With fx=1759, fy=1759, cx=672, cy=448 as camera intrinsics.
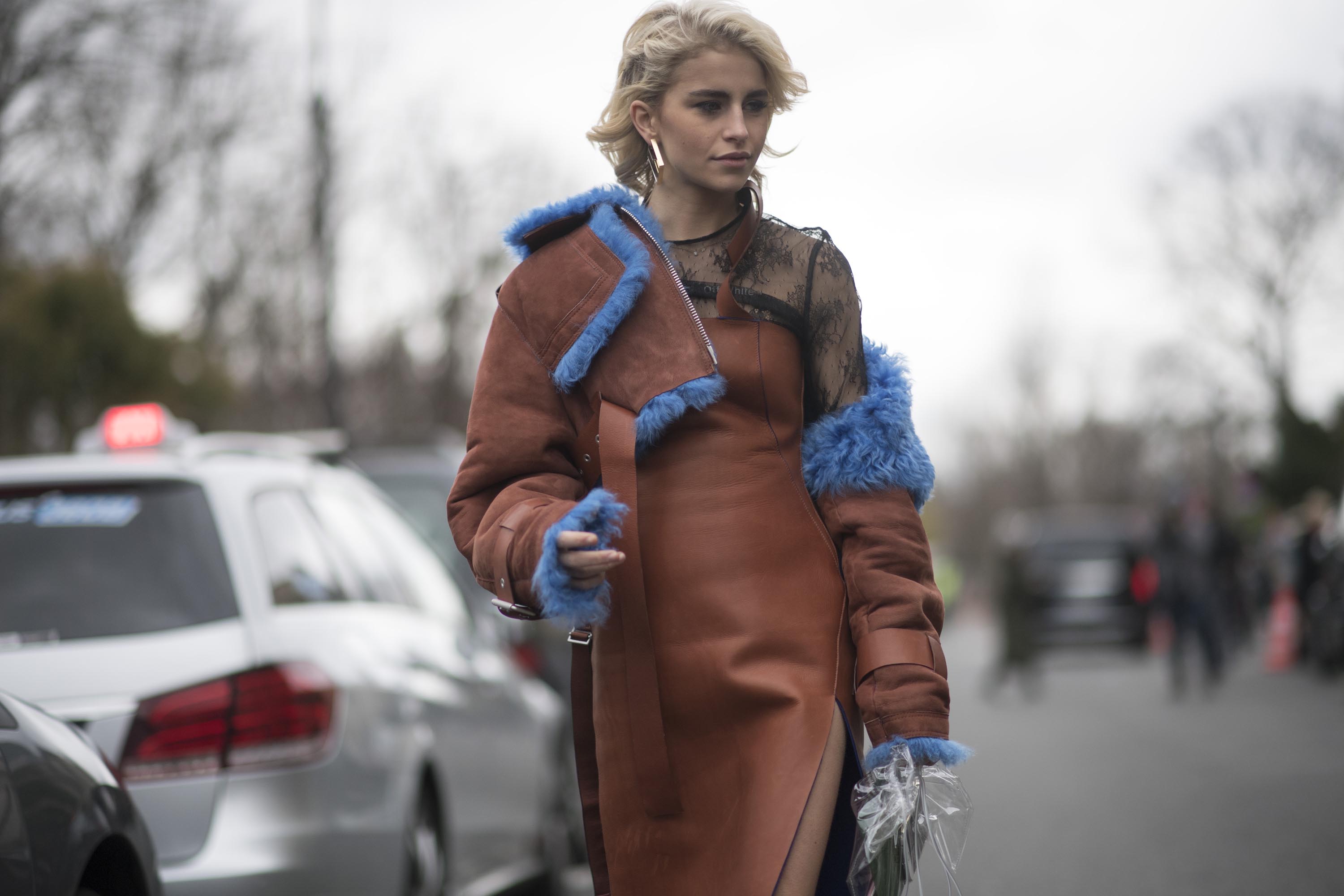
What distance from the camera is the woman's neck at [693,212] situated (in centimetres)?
307

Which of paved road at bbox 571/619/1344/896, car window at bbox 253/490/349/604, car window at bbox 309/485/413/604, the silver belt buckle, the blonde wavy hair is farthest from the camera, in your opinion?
paved road at bbox 571/619/1344/896

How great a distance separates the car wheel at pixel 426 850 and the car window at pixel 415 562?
98 centimetres

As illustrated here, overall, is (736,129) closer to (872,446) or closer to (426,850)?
(872,446)

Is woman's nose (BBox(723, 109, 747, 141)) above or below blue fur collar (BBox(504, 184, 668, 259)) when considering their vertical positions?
above

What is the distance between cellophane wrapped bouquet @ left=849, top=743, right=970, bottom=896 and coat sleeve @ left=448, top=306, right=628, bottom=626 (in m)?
0.52

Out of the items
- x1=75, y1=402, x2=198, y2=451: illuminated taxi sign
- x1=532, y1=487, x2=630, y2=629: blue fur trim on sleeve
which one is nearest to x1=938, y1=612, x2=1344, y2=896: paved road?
x1=75, y1=402, x2=198, y2=451: illuminated taxi sign

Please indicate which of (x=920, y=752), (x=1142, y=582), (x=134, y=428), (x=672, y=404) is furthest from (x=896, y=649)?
(x=1142, y=582)

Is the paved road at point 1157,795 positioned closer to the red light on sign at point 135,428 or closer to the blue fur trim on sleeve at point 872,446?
the red light on sign at point 135,428

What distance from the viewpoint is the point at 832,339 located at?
9.84 ft

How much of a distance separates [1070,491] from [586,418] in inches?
3327

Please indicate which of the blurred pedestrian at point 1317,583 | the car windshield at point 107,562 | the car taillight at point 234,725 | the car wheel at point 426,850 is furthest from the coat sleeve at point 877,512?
the blurred pedestrian at point 1317,583

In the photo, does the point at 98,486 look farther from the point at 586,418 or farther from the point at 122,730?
the point at 586,418

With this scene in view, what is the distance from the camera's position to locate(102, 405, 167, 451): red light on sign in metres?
5.95

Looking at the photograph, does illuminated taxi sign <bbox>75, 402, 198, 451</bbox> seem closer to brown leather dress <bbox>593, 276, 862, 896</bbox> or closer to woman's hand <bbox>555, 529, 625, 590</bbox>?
brown leather dress <bbox>593, 276, 862, 896</bbox>
